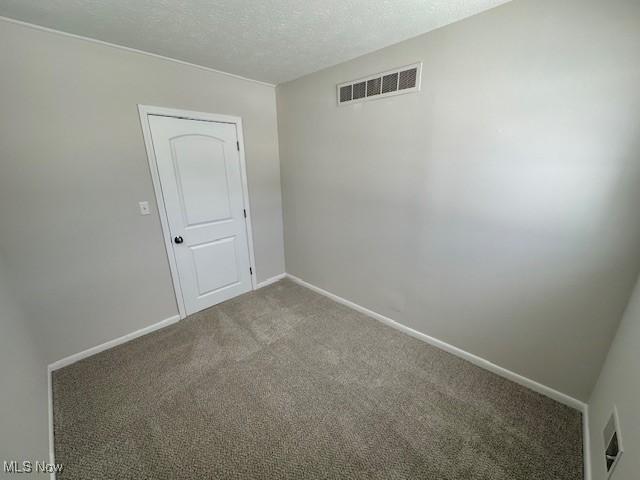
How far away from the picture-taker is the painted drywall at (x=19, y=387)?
0.97 meters

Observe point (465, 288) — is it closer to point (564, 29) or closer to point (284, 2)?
point (564, 29)

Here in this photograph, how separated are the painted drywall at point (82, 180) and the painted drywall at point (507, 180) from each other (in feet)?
5.00

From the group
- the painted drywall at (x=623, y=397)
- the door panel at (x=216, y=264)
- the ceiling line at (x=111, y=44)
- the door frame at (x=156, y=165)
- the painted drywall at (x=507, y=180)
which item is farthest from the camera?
the door panel at (x=216, y=264)

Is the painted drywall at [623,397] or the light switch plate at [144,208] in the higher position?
the light switch plate at [144,208]

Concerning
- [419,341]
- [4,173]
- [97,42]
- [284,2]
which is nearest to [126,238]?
[4,173]

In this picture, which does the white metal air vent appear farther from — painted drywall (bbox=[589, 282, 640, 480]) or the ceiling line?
the ceiling line

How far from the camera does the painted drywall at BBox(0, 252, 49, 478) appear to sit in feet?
3.20

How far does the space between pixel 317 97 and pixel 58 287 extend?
267 cm

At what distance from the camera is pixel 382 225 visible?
227 centimetres

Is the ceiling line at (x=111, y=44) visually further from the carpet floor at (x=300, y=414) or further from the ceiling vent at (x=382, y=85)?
the carpet floor at (x=300, y=414)

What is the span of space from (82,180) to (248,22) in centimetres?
164

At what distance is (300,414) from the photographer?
158 cm

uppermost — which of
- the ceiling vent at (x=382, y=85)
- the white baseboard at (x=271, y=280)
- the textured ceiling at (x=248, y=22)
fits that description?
the textured ceiling at (x=248, y=22)

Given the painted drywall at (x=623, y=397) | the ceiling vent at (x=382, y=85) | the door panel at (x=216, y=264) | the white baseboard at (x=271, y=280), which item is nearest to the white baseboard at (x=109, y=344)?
the door panel at (x=216, y=264)
